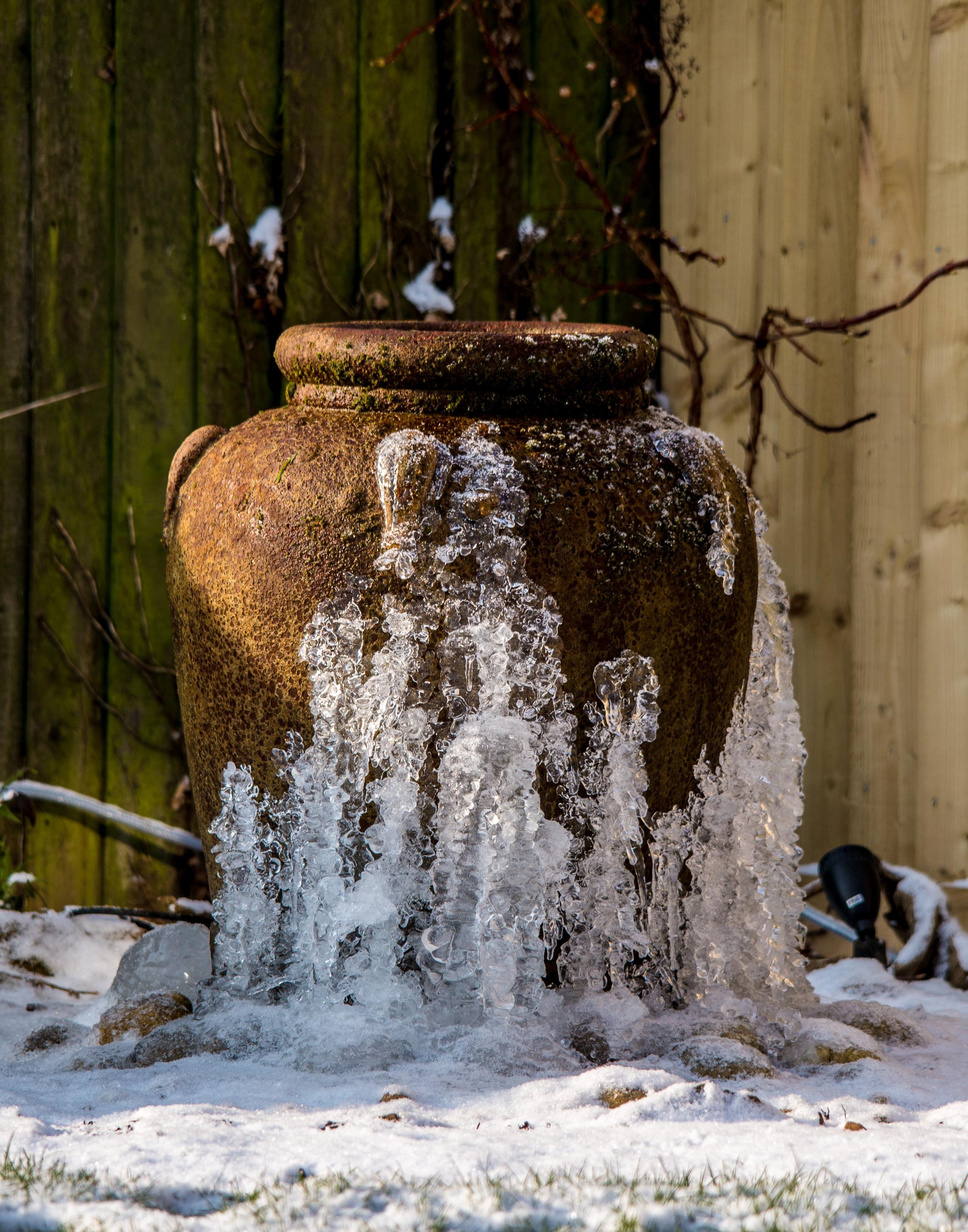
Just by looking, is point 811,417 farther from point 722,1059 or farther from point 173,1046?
point 173,1046

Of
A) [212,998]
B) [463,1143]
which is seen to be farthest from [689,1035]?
[212,998]

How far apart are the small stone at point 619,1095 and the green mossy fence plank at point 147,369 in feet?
4.89

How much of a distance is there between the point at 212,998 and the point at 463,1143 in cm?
66

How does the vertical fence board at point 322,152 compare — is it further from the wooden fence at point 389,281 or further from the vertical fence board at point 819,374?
the vertical fence board at point 819,374

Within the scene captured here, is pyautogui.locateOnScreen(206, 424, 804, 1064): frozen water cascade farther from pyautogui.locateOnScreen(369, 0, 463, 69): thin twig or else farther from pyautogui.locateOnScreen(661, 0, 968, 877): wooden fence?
pyautogui.locateOnScreen(369, 0, 463, 69): thin twig

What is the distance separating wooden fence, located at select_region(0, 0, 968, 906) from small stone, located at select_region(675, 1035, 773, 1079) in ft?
3.69

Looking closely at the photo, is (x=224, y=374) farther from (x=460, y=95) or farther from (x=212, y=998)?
(x=212, y=998)

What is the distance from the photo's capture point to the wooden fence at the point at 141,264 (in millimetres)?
2709

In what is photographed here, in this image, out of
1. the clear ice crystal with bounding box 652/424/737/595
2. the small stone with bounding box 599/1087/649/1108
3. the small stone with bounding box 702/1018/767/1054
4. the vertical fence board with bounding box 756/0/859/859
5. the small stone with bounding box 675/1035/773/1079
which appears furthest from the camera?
the vertical fence board with bounding box 756/0/859/859

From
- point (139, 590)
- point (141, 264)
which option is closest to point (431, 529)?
point (139, 590)

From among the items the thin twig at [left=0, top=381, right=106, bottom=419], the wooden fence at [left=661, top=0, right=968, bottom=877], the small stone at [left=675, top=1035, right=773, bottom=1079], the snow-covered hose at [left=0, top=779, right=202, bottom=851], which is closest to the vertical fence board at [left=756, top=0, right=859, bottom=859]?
the wooden fence at [left=661, top=0, right=968, bottom=877]

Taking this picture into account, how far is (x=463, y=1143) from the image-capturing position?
142 cm

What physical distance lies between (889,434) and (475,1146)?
191 centimetres

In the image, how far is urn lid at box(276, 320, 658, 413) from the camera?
6.21 feet
